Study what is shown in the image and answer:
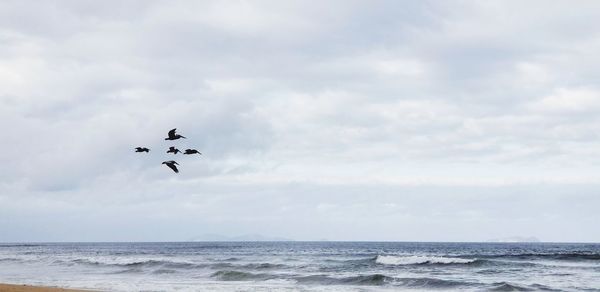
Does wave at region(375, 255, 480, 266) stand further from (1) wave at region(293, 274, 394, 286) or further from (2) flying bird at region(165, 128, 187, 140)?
(2) flying bird at region(165, 128, 187, 140)

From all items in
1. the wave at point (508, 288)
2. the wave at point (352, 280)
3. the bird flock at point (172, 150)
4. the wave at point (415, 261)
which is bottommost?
the wave at point (508, 288)

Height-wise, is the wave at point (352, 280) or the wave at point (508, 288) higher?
the wave at point (352, 280)

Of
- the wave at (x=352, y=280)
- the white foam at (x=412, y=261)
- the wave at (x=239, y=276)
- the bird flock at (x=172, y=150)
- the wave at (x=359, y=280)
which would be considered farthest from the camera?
the white foam at (x=412, y=261)

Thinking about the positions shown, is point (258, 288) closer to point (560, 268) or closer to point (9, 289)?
point (9, 289)

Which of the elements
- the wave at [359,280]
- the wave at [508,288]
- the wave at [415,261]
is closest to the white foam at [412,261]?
the wave at [415,261]

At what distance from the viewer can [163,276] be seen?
3422 cm

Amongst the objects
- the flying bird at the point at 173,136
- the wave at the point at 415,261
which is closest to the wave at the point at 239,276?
the wave at the point at 415,261

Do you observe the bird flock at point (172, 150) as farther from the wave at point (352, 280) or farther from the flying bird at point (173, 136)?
the wave at point (352, 280)

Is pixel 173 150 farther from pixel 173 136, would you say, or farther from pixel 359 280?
pixel 359 280

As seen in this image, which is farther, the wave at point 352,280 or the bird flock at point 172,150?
the wave at point 352,280

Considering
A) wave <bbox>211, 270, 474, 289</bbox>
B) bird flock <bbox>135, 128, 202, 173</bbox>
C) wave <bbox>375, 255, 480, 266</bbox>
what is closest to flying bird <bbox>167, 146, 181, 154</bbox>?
bird flock <bbox>135, 128, 202, 173</bbox>

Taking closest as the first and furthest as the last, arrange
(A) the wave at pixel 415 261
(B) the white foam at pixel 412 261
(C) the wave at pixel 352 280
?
(C) the wave at pixel 352 280 < (A) the wave at pixel 415 261 < (B) the white foam at pixel 412 261

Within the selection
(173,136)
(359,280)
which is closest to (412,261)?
(359,280)

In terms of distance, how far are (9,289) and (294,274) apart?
55.7ft
